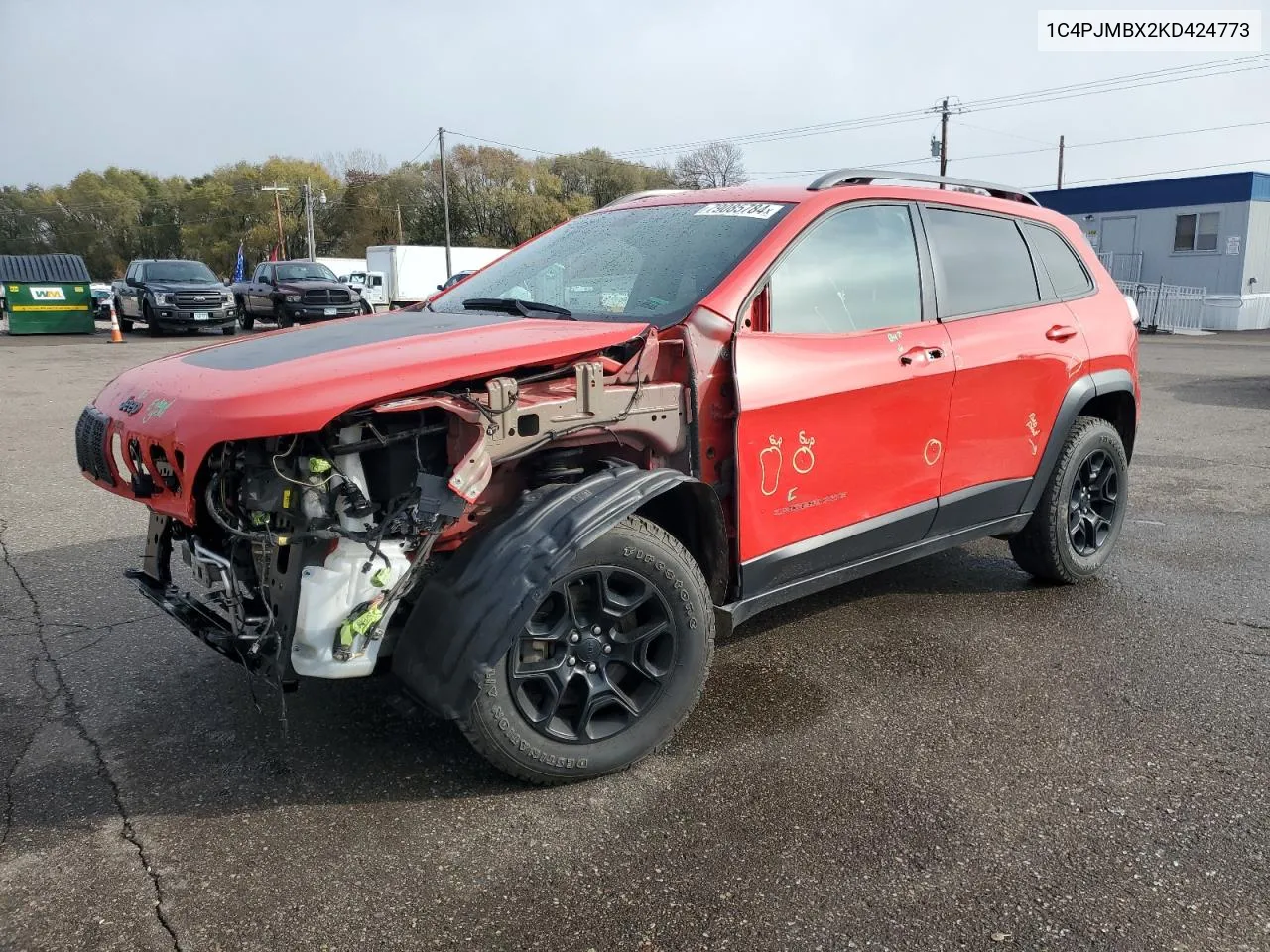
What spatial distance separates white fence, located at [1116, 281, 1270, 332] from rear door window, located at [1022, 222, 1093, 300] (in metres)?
26.1

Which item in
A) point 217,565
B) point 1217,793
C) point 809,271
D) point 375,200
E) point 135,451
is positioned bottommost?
point 1217,793

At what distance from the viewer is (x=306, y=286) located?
2309cm

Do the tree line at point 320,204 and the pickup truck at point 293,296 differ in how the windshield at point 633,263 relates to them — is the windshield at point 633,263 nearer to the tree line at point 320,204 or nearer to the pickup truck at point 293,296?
the pickup truck at point 293,296

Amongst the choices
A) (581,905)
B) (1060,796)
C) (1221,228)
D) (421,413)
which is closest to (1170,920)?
(1060,796)

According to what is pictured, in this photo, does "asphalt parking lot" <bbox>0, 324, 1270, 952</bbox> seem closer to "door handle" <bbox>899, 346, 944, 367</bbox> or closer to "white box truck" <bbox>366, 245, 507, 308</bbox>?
"door handle" <bbox>899, 346, 944, 367</bbox>

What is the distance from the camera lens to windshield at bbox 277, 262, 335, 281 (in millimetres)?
23594

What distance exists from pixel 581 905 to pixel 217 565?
1.42 m

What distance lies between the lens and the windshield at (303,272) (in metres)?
23.6

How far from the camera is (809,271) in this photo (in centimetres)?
358

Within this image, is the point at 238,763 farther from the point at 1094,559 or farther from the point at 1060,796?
the point at 1094,559

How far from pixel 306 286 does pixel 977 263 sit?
69.9 ft

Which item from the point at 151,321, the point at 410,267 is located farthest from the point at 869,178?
the point at 410,267

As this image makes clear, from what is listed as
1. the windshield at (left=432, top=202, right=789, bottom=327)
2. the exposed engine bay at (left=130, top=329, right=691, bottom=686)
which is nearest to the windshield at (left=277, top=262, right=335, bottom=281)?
the windshield at (left=432, top=202, right=789, bottom=327)

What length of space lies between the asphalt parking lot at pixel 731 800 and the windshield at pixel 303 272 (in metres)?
20.3
